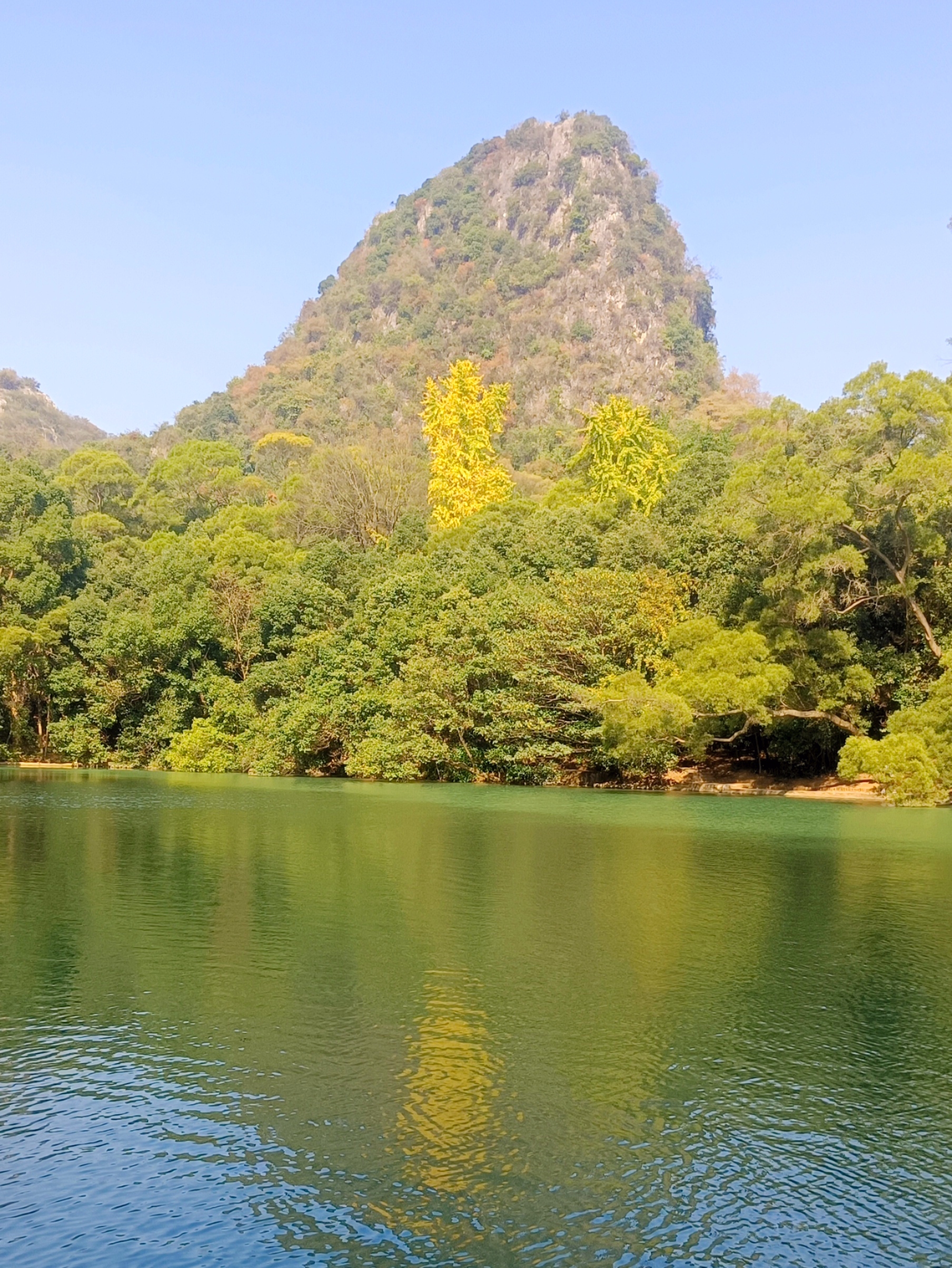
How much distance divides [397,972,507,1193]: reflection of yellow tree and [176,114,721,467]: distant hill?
8559 centimetres

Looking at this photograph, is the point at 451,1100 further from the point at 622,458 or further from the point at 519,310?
the point at 519,310

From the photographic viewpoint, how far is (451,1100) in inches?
344

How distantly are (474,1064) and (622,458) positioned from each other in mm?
53064

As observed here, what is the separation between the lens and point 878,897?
55.7 feet

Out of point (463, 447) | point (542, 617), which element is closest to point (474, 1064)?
point (542, 617)

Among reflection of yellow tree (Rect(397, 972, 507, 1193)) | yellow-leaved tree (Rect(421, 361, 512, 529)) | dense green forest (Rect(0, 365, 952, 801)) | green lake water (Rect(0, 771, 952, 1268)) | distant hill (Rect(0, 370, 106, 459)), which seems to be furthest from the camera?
distant hill (Rect(0, 370, 106, 459))

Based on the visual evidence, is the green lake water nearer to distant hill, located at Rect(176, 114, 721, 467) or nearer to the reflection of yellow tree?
the reflection of yellow tree

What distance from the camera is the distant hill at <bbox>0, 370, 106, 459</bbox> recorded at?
159875mm

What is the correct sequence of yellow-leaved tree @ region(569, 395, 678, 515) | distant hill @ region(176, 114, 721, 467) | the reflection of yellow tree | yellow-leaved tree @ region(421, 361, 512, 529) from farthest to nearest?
distant hill @ region(176, 114, 721, 467), yellow-leaved tree @ region(421, 361, 512, 529), yellow-leaved tree @ region(569, 395, 678, 515), the reflection of yellow tree

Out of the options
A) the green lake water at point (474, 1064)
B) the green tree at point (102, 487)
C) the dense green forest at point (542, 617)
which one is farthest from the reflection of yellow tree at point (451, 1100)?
the green tree at point (102, 487)

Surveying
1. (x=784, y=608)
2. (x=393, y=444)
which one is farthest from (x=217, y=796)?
(x=393, y=444)

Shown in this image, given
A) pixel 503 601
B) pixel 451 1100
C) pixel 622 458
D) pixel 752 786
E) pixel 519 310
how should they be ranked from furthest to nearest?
pixel 519 310, pixel 622 458, pixel 503 601, pixel 752 786, pixel 451 1100

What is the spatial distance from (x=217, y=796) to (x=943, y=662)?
21.4 metres

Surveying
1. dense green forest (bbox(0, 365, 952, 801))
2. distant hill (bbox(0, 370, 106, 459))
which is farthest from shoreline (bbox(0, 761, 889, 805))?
distant hill (bbox(0, 370, 106, 459))
